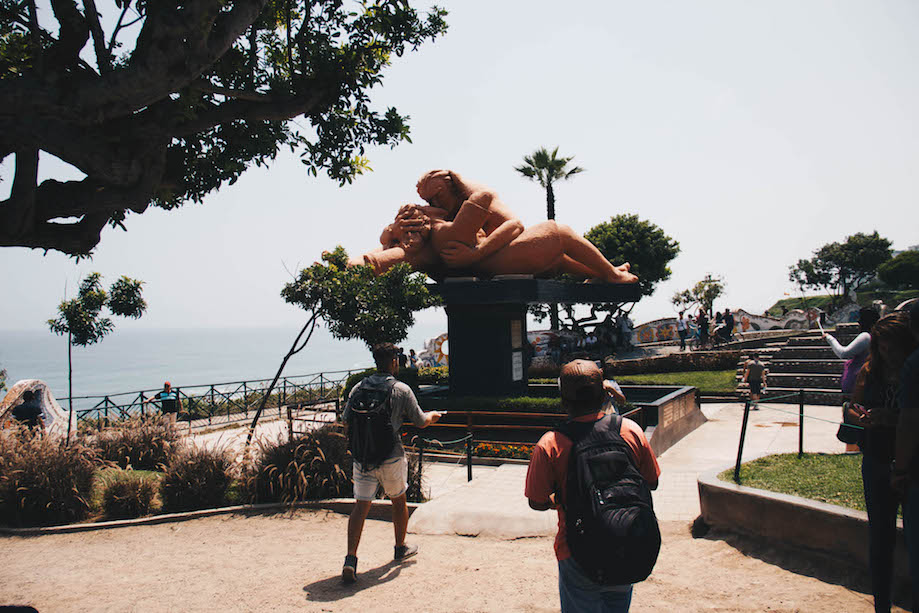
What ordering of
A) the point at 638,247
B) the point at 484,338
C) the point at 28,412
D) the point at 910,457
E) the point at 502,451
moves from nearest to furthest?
1. the point at 910,457
2. the point at 28,412
3. the point at 502,451
4. the point at 484,338
5. the point at 638,247

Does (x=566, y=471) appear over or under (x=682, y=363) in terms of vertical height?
A: over

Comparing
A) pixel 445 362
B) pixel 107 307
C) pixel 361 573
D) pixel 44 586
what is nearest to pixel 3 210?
pixel 44 586

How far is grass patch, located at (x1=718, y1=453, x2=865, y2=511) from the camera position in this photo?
4.82 metres

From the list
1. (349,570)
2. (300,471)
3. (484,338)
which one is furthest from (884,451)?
(484,338)

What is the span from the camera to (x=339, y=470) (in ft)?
23.5

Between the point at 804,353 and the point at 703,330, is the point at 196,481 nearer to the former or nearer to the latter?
the point at 804,353

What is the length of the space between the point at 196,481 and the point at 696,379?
18366 mm

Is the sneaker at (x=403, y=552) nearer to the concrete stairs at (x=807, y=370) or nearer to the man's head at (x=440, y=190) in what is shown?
the man's head at (x=440, y=190)

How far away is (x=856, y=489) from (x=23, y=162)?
7.23 meters

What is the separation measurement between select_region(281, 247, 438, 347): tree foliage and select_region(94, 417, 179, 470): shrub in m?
3.17

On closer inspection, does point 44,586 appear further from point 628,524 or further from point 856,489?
point 856,489

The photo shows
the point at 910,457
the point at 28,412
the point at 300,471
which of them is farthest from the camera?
the point at 28,412

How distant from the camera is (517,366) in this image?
14297 millimetres

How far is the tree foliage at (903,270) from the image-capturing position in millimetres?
54844
